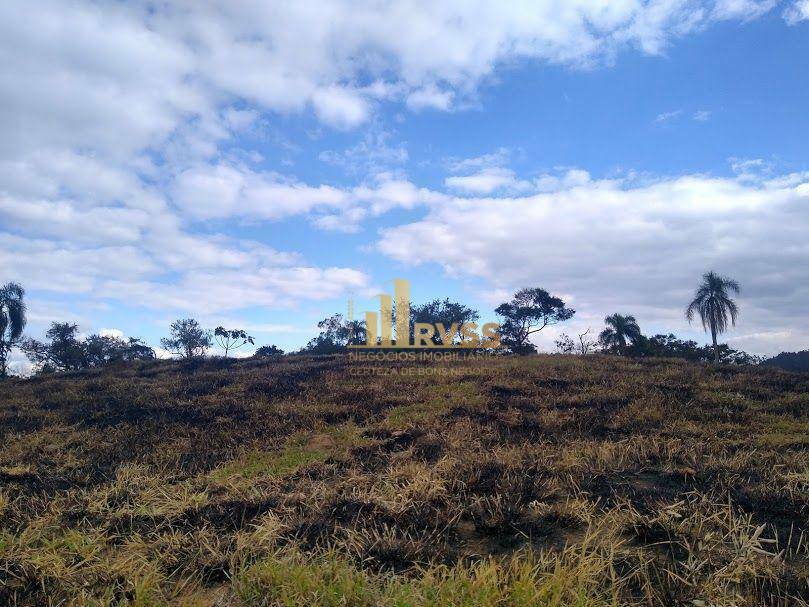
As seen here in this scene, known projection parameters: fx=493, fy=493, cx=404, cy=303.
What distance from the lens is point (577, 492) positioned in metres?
6.07

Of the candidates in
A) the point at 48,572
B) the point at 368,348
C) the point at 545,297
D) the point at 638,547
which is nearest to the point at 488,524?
the point at 638,547

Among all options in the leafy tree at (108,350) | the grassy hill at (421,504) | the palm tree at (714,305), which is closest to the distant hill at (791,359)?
the palm tree at (714,305)

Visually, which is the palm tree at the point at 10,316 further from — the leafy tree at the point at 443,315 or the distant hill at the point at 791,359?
the distant hill at the point at 791,359

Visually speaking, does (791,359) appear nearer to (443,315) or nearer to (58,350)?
(443,315)

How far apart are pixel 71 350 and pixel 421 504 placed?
161 feet

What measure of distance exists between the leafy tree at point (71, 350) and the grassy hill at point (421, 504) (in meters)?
36.8

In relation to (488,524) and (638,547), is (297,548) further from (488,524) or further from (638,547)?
(638,547)

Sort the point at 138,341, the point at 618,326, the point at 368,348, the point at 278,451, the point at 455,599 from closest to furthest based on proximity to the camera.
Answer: the point at 455,599, the point at 278,451, the point at 368,348, the point at 618,326, the point at 138,341

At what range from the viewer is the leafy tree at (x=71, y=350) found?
148 ft

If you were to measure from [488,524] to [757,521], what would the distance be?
2852 millimetres

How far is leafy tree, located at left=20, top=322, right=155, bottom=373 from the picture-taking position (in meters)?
45.0

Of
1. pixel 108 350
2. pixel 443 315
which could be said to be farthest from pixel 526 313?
pixel 108 350

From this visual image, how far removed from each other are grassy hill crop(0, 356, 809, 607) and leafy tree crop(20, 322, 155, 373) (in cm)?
3684

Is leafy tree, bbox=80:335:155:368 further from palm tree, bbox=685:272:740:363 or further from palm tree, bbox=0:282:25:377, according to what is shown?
palm tree, bbox=685:272:740:363
